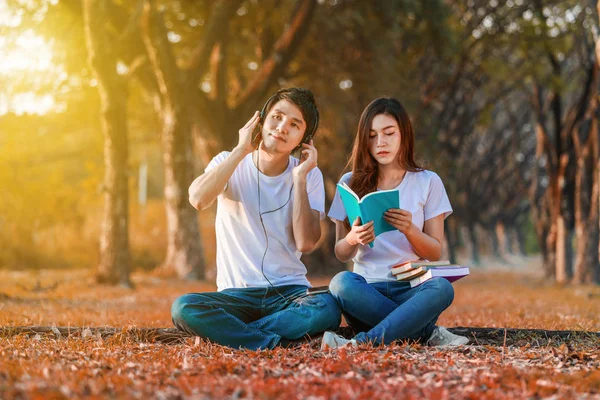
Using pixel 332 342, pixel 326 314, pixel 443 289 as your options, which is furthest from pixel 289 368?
pixel 443 289

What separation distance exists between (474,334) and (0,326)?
10.8ft

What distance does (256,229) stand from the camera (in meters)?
4.92

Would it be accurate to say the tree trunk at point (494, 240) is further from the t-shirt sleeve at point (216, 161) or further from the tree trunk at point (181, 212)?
the t-shirt sleeve at point (216, 161)

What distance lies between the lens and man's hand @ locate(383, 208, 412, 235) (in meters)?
4.57

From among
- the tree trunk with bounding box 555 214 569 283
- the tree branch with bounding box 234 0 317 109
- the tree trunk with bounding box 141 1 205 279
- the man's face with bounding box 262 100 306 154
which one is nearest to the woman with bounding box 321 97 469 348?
the man's face with bounding box 262 100 306 154

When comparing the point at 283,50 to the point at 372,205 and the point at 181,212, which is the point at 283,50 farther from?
the point at 372,205

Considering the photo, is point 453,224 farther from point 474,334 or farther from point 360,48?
point 474,334

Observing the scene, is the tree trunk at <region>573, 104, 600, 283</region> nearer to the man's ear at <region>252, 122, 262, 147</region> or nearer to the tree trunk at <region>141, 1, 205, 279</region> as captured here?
the tree trunk at <region>141, 1, 205, 279</region>

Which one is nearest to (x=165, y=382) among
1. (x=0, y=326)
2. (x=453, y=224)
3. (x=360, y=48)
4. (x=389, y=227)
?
(x=389, y=227)

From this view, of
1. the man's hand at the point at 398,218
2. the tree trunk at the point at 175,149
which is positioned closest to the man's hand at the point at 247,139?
the man's hand at the point at 398,218

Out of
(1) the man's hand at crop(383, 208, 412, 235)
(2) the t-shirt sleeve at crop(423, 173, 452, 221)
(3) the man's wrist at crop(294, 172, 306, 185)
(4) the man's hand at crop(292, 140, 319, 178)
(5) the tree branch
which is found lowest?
(1) the man's hand at crop(383, 208, 412, 235)

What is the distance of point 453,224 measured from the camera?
26.7 m

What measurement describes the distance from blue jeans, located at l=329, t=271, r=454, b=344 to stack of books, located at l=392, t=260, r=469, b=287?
4 cm

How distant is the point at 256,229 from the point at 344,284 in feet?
2.40
